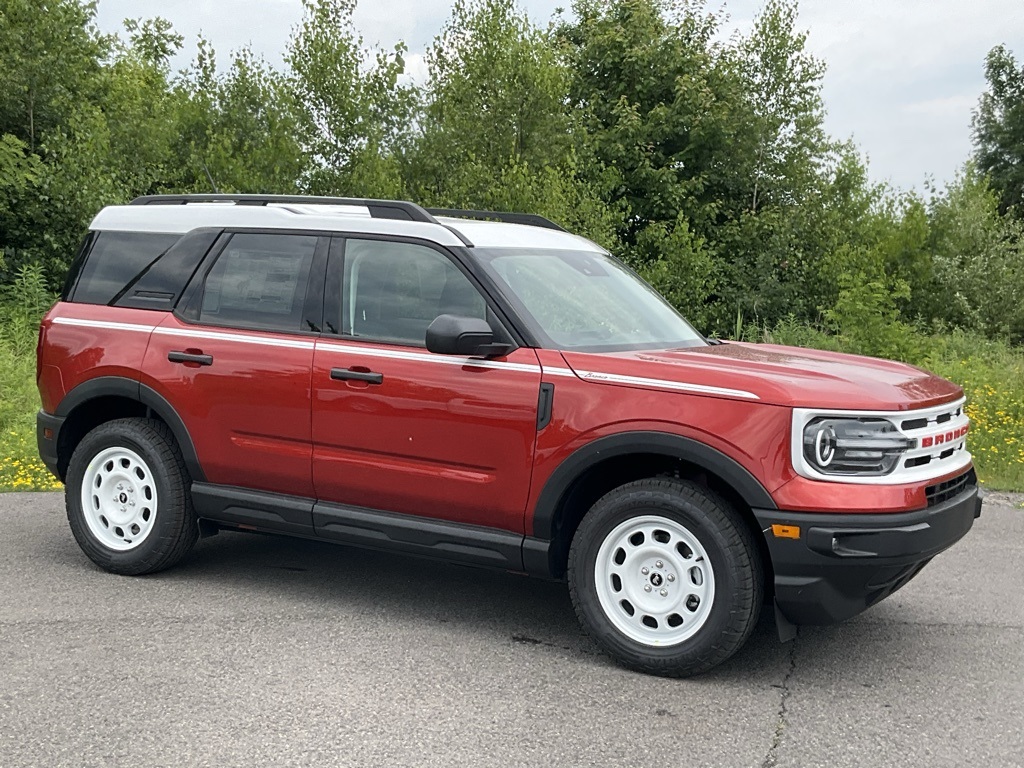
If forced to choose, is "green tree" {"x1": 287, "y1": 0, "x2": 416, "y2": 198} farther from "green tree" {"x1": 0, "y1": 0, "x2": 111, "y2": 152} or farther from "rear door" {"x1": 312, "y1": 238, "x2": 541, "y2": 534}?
"rear door" {"x1": 312, "y1": 238, "x2": 541, "y2": 534}

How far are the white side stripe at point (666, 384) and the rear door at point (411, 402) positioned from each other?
27 centimetres

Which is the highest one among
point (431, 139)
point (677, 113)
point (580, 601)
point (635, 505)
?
point (677, 113)

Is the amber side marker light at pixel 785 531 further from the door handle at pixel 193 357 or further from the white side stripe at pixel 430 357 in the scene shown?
the door handle at pixel 193 357

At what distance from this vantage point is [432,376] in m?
5.02

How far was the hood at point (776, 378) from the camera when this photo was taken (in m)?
4.36

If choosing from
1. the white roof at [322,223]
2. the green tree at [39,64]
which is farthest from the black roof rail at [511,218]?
the green tree at [39,64]

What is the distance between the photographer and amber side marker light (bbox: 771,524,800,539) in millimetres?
4320

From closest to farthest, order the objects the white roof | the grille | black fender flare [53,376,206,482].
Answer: the grille, the white roof, black fender flare [53,376,206,482]

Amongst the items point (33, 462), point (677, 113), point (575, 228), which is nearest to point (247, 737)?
point (33, 462)

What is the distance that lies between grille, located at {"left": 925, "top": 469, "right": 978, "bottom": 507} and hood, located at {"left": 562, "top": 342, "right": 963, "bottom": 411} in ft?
1.11

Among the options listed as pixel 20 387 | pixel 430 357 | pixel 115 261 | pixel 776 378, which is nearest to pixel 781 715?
pixel 776 378

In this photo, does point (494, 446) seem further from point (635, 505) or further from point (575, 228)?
point (575, 228)

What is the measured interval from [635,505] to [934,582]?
8.31ft

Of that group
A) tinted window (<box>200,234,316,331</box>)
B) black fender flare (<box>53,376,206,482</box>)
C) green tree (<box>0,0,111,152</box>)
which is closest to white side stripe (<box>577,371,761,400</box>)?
tinted window (<box>200,234,316,331</box>)
